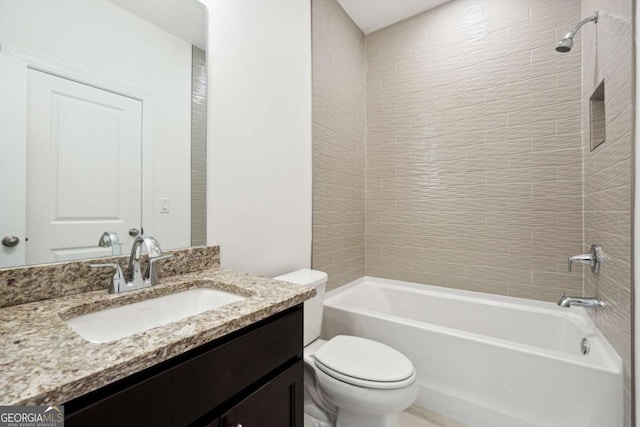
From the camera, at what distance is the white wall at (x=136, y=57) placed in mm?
863

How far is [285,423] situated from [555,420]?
128 centimetres

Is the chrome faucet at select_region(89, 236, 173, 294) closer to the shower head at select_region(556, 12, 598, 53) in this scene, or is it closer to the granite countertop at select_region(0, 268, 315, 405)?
the granite countertop at select_region(0, 268, 315, 405)

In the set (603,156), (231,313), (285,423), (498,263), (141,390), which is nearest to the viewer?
(141,390)

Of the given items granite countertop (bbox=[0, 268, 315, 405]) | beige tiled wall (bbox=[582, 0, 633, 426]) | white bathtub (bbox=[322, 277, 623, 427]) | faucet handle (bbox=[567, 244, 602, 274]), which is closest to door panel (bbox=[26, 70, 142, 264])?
granite countertop (bbox=[0, 268, 315, 405])

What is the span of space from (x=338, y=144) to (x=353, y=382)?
1603 mm

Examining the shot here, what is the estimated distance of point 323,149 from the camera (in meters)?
2.08

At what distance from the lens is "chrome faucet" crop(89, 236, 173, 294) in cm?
94

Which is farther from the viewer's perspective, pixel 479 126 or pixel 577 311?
pixel 479 126

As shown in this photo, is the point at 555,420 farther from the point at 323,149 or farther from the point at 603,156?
the point at 323,149

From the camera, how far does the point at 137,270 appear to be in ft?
3.25

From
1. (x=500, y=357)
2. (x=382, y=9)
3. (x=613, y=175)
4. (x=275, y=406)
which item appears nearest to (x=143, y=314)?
(x=275, y=406)

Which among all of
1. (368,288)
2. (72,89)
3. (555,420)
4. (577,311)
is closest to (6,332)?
(72,89)

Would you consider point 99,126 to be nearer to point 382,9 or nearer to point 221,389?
point 221,389

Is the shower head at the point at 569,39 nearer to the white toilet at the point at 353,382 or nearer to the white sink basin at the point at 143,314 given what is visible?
the white toilet at the point at 353,382
